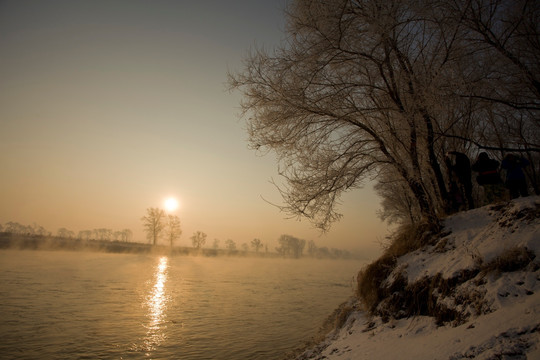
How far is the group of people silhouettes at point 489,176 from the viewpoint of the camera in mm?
6238

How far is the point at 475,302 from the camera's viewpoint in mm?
3652

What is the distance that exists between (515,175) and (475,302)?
4392 mm

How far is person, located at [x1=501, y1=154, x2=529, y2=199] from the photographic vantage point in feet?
20.2

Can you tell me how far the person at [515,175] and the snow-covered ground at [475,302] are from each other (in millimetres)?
1223

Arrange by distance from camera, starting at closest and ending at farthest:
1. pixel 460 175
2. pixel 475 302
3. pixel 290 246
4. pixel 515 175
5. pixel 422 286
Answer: pixel 475 302 < pixel 422 286 < pixel 515 175 < pixel 460 175 < pixel 290 246

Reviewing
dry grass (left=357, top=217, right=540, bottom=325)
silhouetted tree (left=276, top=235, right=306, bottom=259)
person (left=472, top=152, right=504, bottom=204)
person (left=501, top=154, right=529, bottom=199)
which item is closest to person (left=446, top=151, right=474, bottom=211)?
person (left=472, top=152, right=504, bottom=204)

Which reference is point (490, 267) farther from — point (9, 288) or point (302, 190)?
point (9, 288)

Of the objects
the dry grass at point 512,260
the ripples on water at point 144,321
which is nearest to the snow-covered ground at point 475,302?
the dry grass at point 512,260

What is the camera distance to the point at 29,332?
8.30m

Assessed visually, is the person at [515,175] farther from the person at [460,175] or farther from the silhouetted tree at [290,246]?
the silhouetted tree at [290,246]

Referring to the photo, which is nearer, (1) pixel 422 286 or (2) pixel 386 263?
(1) pixel 422 286

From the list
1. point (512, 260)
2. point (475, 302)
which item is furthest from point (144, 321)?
point (512, 260)

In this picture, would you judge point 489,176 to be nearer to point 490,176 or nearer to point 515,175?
point 490,176

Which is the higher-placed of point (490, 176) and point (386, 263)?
point (490, 176)
